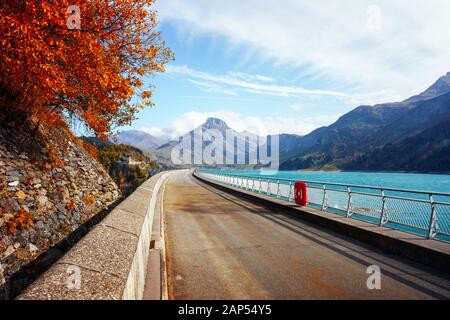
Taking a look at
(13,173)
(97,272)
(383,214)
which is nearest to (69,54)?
(13,173)

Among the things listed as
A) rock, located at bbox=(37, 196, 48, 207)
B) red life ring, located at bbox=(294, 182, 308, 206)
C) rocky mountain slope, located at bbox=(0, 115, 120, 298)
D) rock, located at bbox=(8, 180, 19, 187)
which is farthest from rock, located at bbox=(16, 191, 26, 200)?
red life ring, located at bbox=(294, 182, 308, 206)

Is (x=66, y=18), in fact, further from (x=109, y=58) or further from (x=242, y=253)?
(x=242, y=253)

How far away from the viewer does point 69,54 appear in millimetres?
9562

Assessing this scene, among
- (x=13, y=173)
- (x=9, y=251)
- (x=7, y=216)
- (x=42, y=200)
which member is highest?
(x=13, y=173)

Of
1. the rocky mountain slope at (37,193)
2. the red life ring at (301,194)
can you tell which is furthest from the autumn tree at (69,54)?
the red life ring at (301,194)

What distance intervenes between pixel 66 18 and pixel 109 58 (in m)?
2.53

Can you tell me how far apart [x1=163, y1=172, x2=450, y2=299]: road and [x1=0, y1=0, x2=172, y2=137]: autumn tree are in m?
5.73

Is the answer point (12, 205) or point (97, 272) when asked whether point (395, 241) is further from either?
point (12, 205)

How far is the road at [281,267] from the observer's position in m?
5.35

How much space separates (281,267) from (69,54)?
27.9 ft

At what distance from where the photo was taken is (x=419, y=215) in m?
9.16

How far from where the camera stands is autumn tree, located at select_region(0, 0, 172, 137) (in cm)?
811
